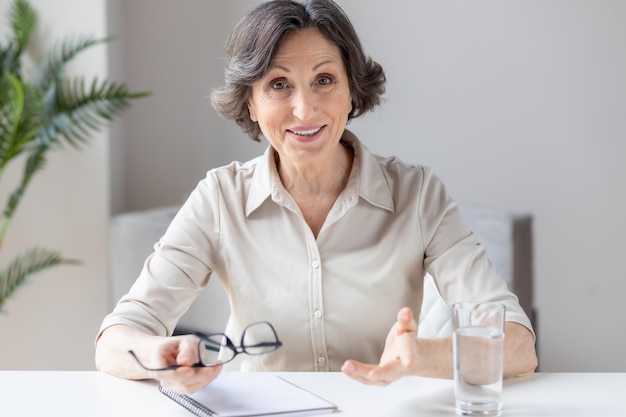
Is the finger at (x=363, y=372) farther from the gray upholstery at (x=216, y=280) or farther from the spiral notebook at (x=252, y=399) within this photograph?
the gray upholstery at (x=216, y=280)

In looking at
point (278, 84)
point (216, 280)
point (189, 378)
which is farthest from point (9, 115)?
point (189, 378)

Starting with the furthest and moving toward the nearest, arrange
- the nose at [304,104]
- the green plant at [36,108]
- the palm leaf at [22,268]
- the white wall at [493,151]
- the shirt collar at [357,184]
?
1. the white wall at [493,151]
2. the palm leaf at [22,268]
3. the green plant at [36,108]
4. the shirt collar at [357,184]
5. the nose at [304,104]

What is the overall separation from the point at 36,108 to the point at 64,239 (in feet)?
2.34

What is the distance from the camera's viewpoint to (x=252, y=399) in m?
1.53

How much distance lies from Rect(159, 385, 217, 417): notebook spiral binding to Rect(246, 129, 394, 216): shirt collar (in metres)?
0.57

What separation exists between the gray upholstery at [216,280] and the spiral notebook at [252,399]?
1827mm

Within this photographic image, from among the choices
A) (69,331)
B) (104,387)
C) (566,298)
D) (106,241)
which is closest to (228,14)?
(106,241)

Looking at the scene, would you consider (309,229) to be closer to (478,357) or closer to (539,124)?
(478,357)

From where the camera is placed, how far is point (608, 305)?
3775 mm

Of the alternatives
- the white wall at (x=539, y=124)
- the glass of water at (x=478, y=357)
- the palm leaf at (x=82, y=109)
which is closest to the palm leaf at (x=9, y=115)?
the palm leaf at (x=82, y=109)

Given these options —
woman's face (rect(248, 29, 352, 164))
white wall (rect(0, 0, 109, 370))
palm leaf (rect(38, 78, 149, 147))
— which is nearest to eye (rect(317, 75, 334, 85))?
woman's face (rect(248, 29, 352, 164))

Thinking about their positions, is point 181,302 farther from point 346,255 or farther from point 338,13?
point 338,13

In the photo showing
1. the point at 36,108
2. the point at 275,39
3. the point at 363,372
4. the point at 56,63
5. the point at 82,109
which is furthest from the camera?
the point at 56,63

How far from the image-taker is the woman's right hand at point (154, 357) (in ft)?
4.90
